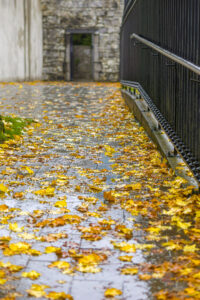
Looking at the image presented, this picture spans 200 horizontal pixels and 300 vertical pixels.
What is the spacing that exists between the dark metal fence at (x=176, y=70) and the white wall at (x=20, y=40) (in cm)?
1136

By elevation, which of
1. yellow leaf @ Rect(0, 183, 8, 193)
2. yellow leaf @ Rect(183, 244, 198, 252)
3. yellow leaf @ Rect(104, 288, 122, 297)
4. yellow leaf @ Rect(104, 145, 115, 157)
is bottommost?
yellow leaf @ Rect(104, 145, 115, 157)

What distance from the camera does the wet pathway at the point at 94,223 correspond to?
2.72 metres

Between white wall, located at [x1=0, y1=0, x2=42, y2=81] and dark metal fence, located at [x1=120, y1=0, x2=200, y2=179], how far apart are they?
37.3ft

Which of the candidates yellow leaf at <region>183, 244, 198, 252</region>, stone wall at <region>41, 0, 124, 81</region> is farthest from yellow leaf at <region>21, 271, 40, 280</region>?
stone wall at <region>41, 0, 124, 81</region>

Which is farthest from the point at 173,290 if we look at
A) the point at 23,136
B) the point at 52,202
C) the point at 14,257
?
the point at 23,136

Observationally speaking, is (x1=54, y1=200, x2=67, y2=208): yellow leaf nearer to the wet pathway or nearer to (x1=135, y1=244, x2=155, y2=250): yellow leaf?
the wet pathway

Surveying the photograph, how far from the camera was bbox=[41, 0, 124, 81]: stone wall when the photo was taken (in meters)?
24.1

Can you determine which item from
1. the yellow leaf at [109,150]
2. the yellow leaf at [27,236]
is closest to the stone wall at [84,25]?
the yellow leaf at [109,150]

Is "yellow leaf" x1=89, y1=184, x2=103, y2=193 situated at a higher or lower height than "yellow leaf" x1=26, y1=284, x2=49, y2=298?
lower

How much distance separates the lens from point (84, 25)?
24.3m

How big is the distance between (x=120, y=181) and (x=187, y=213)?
1140 millimetres

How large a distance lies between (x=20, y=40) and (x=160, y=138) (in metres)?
15.2

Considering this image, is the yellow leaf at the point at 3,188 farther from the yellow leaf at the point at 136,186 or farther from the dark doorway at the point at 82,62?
the dark doorway at the point at 82,62

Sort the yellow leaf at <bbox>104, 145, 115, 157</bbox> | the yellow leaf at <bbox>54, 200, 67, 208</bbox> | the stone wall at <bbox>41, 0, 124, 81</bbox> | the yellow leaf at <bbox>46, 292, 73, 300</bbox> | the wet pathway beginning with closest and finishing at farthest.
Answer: the yellow leaf at <bbox>46, 292, 73, 300</bbox>, the wet pathway, the yellow leaf at <bbox>54, 200, 67, 208</bbox>, the yellow leaf at <bbox>104, 145, 115, 157</bbox>, the stone wall at <bbox>41, 0, 124, 81</bbox>
